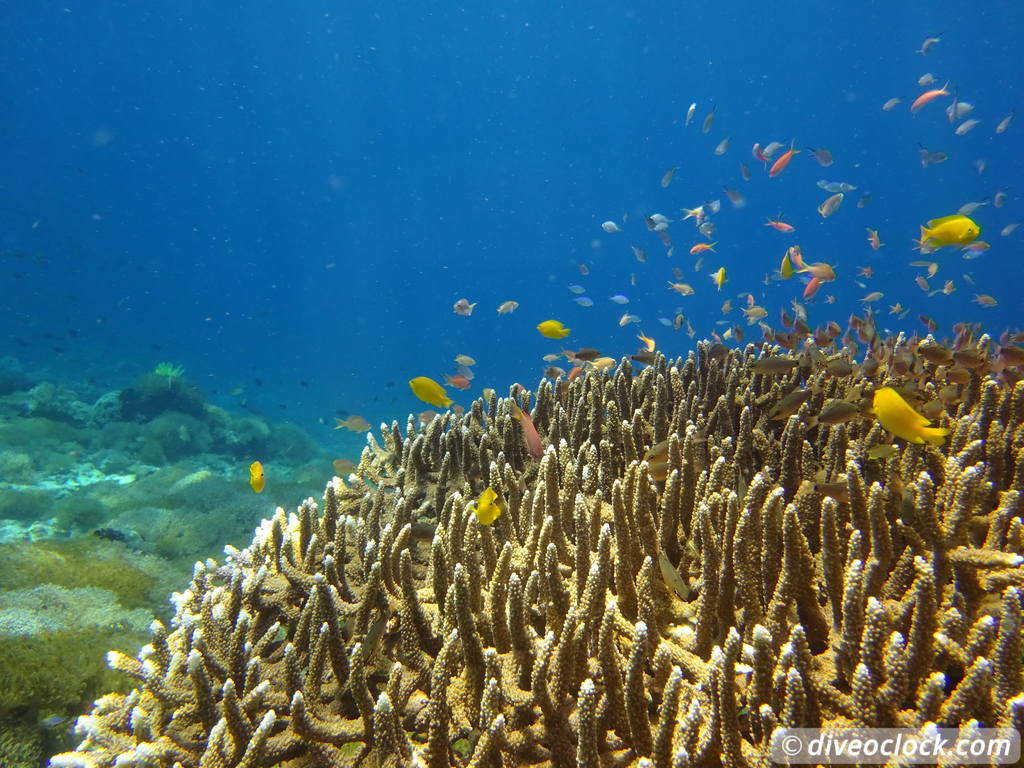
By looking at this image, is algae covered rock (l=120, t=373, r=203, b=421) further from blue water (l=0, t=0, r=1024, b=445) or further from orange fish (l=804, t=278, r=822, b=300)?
blue water (l=0, t=0, r=1024, b=445)

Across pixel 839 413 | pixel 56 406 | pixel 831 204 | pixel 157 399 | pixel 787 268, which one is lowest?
pixel 839 413

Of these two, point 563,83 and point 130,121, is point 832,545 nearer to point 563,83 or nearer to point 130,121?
point 563,83

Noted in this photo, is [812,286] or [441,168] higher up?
[441,168]

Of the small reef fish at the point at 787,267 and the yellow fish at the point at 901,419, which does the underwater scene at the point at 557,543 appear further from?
the small reef fish at the point at 787,267

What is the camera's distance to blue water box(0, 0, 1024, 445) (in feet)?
261

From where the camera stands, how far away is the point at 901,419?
2.73 meters

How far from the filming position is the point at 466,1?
329 feet

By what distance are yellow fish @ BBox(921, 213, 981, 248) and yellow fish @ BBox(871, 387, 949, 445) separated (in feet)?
11.9

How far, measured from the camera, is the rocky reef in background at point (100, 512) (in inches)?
174

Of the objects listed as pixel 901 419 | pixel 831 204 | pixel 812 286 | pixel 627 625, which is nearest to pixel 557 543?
pixel 627 625

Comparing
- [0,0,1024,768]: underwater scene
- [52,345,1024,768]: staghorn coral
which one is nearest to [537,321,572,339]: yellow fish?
[0,0,1024,768]: underwater scene

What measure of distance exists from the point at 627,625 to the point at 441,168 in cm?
15331

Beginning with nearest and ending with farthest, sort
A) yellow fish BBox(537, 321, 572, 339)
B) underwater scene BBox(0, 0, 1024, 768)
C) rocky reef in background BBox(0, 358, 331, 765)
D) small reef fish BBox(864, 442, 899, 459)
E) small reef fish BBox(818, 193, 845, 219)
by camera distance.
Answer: underwater scene BBox(0, 0, 1024, 768)
small reef fish BBox(864, 442, 899, 459)
rocky reef in background BBox(0, 358, 331, 765)
yellow fish BBox(537, 321, 572, 339)
small reef fish BBox(818, 193, 845, 219)

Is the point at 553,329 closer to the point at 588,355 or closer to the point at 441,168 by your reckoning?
the point at 588,355
